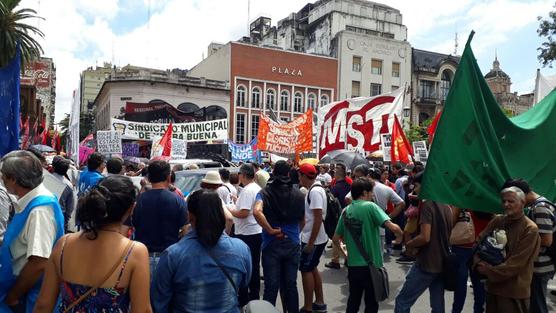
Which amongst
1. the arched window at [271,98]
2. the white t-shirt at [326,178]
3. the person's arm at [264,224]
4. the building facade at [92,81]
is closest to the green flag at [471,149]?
the person's arm at [264,224]

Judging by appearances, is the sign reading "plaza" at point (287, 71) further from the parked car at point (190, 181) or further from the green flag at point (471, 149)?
the green flag at point (471, 149)

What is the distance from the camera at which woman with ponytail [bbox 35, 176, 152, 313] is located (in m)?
2.37

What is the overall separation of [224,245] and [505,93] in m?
66.4

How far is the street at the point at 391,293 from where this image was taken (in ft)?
20.1

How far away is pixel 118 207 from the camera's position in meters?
2.51

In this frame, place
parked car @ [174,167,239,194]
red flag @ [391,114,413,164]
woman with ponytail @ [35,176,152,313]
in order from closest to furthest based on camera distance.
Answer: woman with ponytail @ [35,176,152,313] < parked car @ [174,167,239,194] < red flag @ [391,114,413,164]

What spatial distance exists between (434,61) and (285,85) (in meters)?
20.3

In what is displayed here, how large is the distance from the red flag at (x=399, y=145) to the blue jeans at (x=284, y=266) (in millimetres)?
7181

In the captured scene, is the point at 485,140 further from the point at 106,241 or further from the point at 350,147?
the point at 350,147

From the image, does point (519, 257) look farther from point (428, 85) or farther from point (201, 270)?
point (428, 85)

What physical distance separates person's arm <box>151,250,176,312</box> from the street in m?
3.64

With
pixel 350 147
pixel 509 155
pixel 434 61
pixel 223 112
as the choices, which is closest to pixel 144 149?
pixel 223 112

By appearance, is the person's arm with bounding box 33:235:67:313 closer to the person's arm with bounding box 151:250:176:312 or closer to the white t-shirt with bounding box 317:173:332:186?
the person's arm with bounding box 151:250:176:312

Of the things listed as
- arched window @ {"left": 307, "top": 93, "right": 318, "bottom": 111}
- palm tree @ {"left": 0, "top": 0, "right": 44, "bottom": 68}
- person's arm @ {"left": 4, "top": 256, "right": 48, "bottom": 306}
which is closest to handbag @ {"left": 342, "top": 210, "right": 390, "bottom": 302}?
person's arm @ {"left": 4, "top": 256, "right": 48, "bottom": 306}
